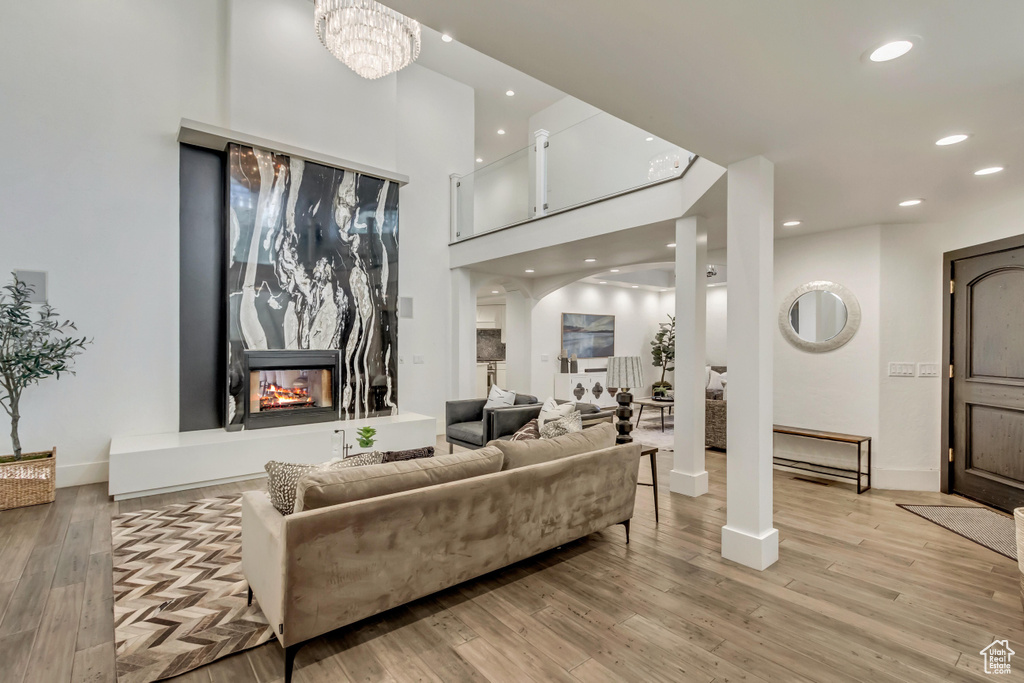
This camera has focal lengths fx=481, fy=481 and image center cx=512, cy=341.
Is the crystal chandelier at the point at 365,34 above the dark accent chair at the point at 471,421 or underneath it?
above

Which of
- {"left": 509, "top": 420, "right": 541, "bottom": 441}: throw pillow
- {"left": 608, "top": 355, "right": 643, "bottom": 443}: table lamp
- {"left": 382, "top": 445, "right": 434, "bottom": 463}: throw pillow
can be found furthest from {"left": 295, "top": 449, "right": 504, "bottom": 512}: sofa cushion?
{"left": 608, "top": 355, "right": 643, "bottom": 443}: table lamp

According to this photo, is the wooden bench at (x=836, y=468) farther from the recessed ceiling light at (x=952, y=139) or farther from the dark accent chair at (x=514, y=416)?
the recessed ceiling light at (x=952, y=139)

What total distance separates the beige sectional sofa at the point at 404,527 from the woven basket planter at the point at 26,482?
9.70 feet

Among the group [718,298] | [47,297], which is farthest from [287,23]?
[718,298]

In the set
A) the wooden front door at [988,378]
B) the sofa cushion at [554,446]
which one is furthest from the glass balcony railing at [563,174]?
the wooden front door at [988,378]

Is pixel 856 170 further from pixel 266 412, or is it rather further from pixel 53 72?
pixel 53 72

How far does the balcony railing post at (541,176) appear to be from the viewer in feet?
18.7

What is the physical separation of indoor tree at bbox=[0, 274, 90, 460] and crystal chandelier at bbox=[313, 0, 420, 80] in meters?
3.51

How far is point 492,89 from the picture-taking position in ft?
25.8

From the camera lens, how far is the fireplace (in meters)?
5.13

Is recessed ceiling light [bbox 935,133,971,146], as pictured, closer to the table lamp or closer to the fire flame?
the table lamp

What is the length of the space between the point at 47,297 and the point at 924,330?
8.20 m

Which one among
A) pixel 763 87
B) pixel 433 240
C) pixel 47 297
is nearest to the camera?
pixel 763 87

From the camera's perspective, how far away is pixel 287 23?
5.50 meters
